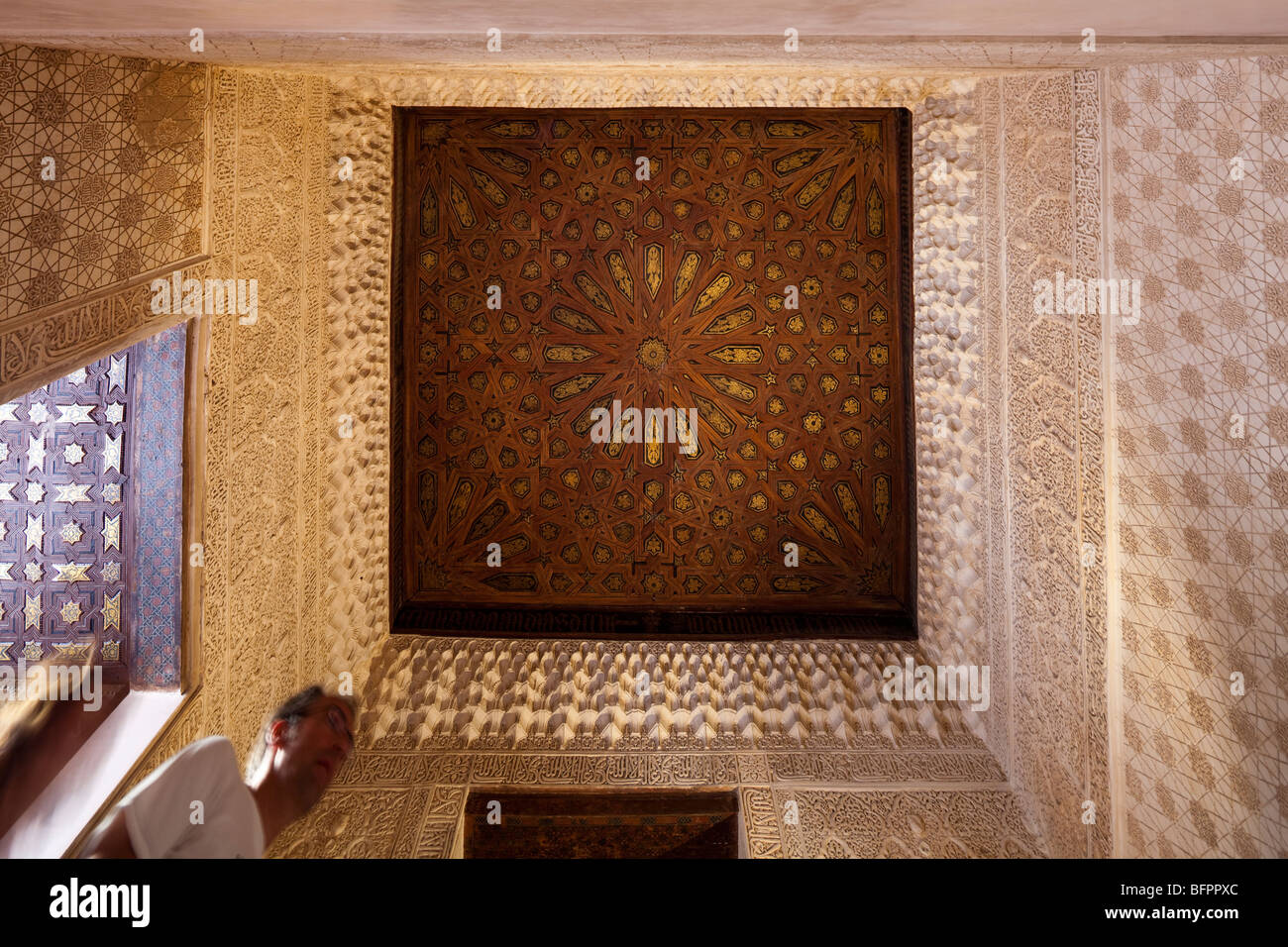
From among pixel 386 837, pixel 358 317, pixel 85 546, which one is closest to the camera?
pixel 85 546

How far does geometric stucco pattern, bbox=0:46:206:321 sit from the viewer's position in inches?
46.1

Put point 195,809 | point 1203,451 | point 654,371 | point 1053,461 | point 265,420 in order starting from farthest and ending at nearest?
point 654,371 < point 265,420 < point 1053,461 < point 1203,451 < point 195,809

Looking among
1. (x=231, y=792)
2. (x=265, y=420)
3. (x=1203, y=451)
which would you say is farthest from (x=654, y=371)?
(x=231, y=792)

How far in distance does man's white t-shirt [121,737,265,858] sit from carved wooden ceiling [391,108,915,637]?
112 cm

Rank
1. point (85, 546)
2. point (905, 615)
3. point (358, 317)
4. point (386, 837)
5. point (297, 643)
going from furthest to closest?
1. point (905, 615)
2. point (358, 317)
3. point (297, 643)
4. point (386, 837)
5. point (85, 546)

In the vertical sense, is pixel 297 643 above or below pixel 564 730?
above

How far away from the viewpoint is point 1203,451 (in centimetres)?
139

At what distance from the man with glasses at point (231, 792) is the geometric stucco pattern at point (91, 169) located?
800 millimetres

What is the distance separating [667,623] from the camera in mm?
2521

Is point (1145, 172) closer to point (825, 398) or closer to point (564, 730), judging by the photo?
point (825, 398)

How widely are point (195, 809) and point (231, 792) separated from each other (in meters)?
0.09

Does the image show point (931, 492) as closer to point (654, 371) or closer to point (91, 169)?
point (654, 371)
